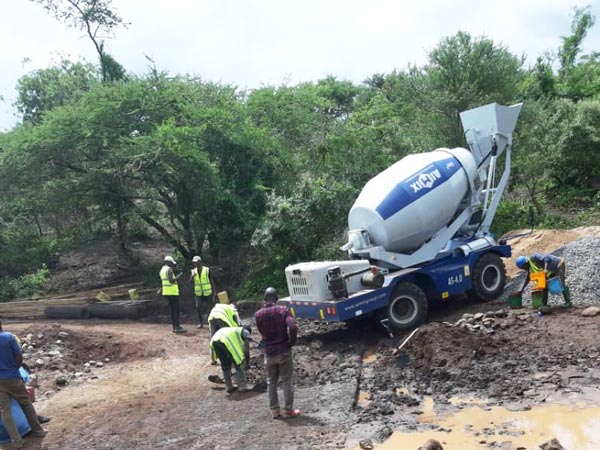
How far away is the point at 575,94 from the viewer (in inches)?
1069

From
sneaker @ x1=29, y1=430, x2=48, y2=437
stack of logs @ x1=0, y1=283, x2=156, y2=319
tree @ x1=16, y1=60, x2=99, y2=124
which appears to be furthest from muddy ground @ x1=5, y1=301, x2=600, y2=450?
tree @ x1=16, y1=60, x2=99, y2=124

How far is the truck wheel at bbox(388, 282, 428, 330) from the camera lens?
9.28 metres

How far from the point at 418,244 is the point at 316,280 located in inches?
90.0

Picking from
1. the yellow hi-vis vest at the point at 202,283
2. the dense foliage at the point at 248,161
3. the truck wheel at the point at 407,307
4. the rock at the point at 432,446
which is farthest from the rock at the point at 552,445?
the dense foliage at the point at 248,161

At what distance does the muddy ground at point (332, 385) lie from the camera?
611 cm

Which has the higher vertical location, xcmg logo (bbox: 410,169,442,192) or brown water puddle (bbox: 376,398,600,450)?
xcmg logo (bbox: 410,169,442,192)

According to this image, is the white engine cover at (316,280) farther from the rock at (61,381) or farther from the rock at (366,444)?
the rock at (61,381)

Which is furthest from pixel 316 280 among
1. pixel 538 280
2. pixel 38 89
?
pixel 38 89

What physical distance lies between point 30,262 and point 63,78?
35.6 ft

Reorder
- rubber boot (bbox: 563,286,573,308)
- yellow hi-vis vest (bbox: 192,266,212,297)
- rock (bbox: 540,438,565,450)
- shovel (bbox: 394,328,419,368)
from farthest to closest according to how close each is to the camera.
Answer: yellow hi-vis vest (bbox: 192,266,212,297) < rubber boot (bbox: 563,286,573,308) < shovel (bbox: 394,328,419,368) < rock (bbox: 540,438,565,450)

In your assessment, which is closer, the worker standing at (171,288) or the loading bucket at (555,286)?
the loading bucket at (555,286)

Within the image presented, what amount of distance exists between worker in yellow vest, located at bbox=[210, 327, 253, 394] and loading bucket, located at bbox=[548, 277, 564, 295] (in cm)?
498

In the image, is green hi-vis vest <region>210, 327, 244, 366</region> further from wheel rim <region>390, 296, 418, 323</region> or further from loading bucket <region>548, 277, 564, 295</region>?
loading bucket <region>548, 277, 564, 295</region>

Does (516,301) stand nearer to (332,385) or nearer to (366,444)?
(332,385)
